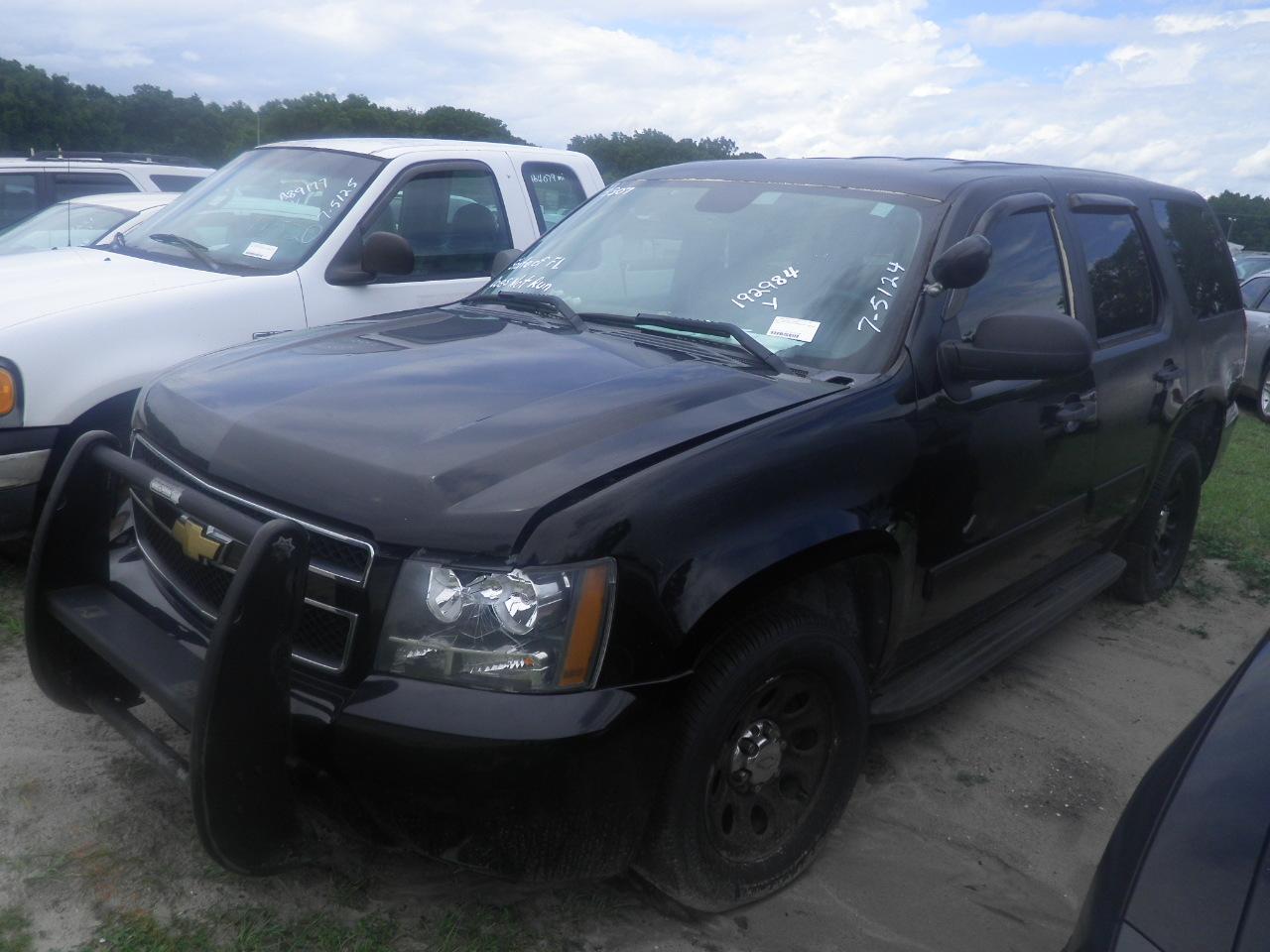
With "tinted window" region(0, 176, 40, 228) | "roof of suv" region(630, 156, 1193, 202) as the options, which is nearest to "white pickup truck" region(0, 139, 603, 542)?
"roof of suv" region(630, 156, 1193, 202)

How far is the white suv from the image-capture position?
32.4 feet

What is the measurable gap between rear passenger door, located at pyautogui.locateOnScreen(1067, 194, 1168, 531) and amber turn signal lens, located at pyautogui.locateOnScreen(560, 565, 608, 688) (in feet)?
7.89

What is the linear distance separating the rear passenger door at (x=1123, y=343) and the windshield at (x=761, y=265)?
1.01 metres

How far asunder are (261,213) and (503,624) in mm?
3933

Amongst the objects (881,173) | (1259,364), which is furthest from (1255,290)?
(881,173)

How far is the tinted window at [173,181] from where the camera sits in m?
10.8

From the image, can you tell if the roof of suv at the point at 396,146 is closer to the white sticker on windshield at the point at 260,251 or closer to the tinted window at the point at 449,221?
the tinted window at the point at 449,221

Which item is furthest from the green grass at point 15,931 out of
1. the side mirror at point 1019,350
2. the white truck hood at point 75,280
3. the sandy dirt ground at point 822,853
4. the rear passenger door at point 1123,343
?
the rear passenger door at point 1123,343

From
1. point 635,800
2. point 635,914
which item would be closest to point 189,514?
point 635,800

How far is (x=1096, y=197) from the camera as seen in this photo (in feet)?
14.0

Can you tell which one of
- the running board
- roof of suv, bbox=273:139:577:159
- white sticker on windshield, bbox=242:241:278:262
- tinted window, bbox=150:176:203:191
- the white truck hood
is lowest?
the running board

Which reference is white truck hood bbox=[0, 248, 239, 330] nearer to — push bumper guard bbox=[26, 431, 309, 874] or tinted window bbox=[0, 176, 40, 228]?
push bumper guard bbox=[26, 431, 309, 874]

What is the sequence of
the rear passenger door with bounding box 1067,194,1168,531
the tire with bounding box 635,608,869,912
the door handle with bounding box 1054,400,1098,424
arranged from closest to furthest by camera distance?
the tire with bounding box 635,608,869,912 → the door handle with bounding box 1054,400,1098,424 → the rear passenger door with bounding box 1067,194,1168,531

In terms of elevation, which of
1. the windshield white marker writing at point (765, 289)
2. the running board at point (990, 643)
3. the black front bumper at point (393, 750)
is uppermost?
the windshield white marker writing at point (765, 289)
